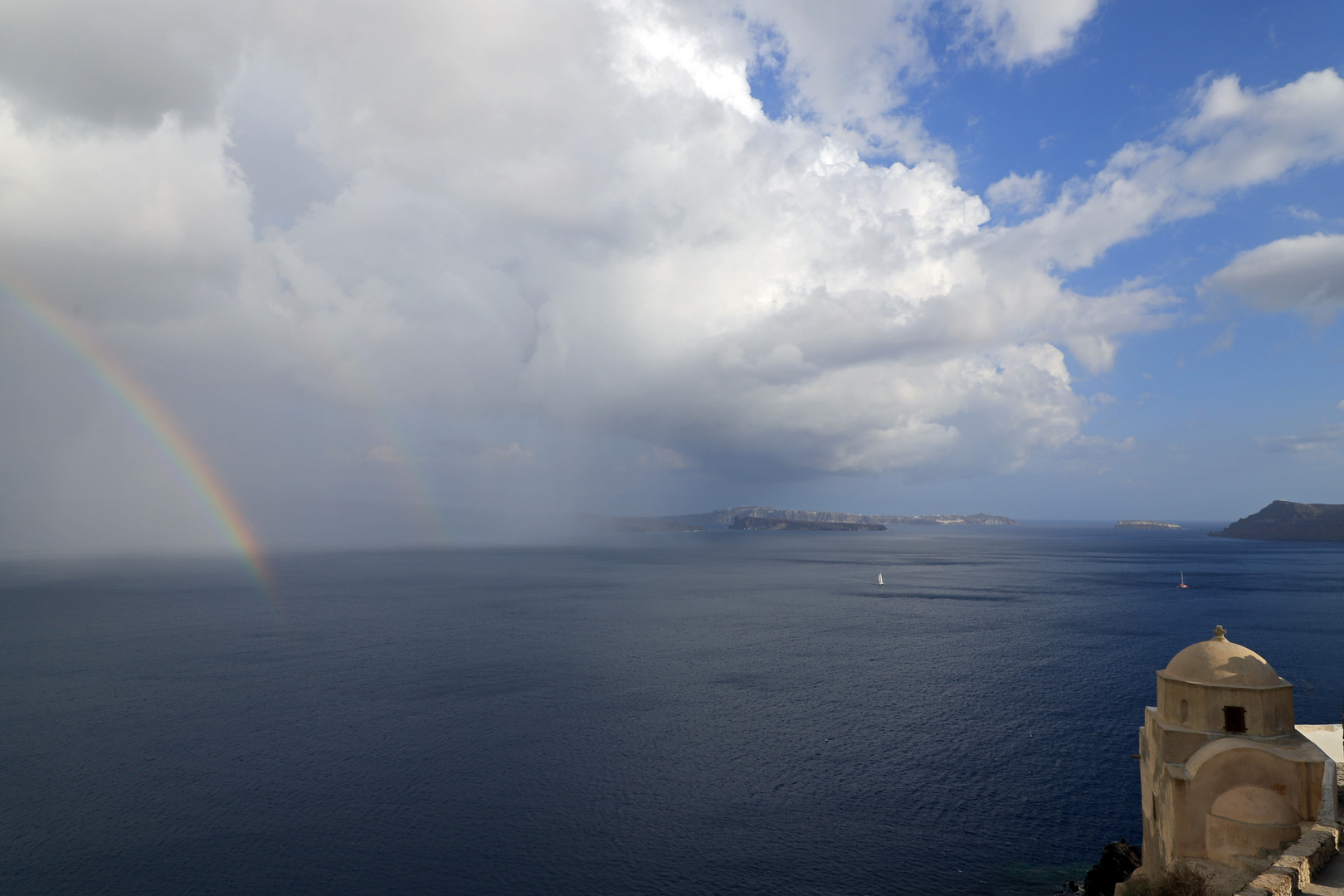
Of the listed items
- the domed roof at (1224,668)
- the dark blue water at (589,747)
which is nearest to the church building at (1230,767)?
the domed roof at (1224,668)

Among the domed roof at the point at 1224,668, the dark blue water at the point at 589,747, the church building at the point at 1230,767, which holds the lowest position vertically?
the dark blue water at the point at 589,747

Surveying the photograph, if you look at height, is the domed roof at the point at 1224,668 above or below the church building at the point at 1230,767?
above

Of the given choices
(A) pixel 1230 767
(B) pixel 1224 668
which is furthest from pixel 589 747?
(B) pixel 1224 668

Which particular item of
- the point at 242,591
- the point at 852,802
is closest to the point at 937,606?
the point at 852,802

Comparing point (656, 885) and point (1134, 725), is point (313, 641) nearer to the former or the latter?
point (656, 885)

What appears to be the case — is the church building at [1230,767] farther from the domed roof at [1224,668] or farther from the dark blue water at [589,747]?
the dark blue water at [589,747]

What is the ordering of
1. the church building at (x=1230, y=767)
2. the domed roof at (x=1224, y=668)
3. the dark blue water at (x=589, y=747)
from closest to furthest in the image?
1. the church building at (x=1230, y=767)
2. the domed roof at (x=1224, y=668)
3. the dark blue water at (x=589, y=747)

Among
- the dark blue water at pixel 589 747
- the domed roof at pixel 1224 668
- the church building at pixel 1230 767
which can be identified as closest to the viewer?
the church building at pixel 1230 767

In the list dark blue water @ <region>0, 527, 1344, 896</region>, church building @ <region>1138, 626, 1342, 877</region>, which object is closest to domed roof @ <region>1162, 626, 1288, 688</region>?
church building @ <region>1138, 626, 1342, 877</region>
